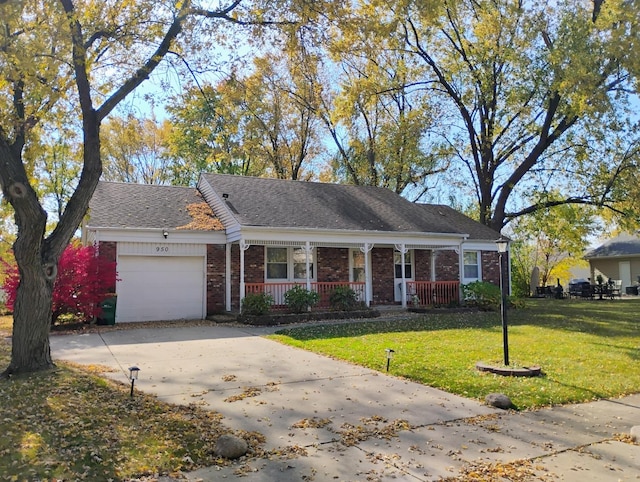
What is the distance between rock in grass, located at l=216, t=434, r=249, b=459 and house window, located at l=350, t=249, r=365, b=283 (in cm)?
1477

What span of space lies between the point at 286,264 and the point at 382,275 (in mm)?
4222

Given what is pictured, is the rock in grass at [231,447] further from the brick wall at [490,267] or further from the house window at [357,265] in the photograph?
the brick wall at [490,267]

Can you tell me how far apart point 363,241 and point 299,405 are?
478 inches

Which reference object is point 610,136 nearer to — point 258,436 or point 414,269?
point 414,269

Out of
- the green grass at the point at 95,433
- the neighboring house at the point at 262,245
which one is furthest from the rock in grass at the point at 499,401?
the neighboring house at the point at 262,245

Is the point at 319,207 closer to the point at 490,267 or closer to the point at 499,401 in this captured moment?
the point at 490,267

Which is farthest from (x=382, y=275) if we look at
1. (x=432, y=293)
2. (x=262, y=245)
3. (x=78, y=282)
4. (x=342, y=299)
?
(x=78, y=282)

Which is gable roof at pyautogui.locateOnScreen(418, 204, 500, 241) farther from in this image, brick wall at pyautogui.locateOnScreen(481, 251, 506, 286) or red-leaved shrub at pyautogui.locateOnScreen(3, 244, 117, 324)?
red-leaved shrub at pyautogui.locateOnScreen(3, 244, 117, 324)

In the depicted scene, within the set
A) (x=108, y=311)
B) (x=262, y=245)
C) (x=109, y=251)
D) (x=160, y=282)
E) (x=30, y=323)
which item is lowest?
(x=108, y=311)

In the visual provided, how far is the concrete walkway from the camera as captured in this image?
4.42m

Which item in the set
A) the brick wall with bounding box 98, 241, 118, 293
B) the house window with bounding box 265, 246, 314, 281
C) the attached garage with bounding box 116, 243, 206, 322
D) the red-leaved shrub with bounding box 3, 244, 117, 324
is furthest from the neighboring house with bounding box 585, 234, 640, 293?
the red-leaved shrub with bounding box 3, 244, 117, 324

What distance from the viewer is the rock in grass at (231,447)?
460cm

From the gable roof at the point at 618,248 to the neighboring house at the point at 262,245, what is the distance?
709 inches

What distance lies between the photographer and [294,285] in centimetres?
1723
